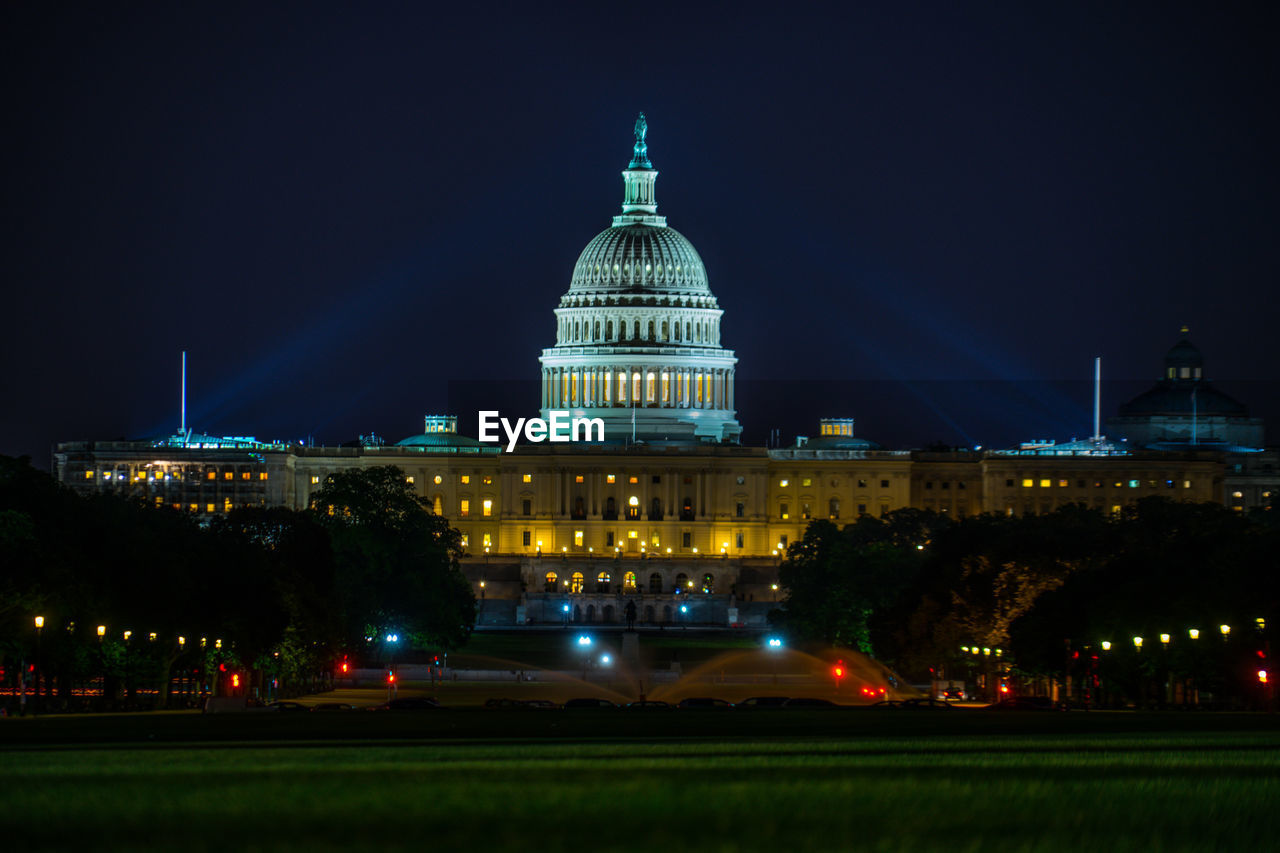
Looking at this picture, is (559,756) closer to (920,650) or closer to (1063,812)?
(1063,812)

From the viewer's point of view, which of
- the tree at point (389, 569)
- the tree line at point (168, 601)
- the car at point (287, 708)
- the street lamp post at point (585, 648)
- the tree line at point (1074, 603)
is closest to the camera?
the car at point (287, 708)

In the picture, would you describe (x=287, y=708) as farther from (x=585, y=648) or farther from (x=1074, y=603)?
(x=585, y=648)

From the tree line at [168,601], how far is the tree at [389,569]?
20 cm

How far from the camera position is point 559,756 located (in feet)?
107

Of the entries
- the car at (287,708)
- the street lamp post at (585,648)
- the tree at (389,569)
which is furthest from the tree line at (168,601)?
the street lamp post at (585,648)

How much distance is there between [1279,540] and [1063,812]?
205 ft

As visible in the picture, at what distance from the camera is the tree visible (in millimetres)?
132000

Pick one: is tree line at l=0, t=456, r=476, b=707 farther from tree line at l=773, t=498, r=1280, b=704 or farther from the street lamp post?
tree line at l=773, t=498, r=1280, b=704

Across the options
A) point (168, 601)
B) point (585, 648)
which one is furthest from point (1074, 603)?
point (585, 648)

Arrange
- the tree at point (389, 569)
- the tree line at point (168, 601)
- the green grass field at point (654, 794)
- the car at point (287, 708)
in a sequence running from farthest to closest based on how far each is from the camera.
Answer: the tree at point (389, 569), the tree line at point (168, 601), the car at point (287, 708), the green grass field at point (654, 794)

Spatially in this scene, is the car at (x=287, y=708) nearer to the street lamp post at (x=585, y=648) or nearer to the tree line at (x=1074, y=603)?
the tree line at (x=1074, y=603)

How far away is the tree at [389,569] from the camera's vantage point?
13200 centimetres

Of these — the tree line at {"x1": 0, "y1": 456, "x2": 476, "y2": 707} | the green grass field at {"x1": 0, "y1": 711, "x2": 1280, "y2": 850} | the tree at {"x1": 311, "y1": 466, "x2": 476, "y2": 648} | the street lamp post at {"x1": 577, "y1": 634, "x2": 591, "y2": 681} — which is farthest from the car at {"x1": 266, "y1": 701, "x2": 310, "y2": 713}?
the street lamp post at {"x1": 577, "y1": 634, "x2": 591, "y2": 681}

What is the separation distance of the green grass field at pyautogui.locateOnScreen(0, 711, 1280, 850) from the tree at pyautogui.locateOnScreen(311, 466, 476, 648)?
281 ft
